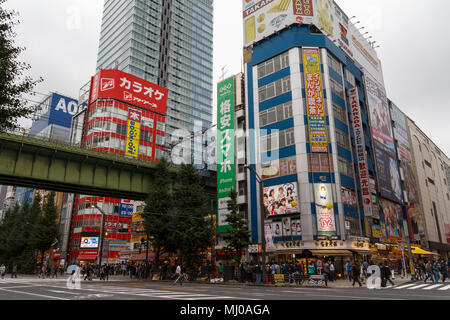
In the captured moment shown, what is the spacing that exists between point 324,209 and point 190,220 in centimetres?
1499

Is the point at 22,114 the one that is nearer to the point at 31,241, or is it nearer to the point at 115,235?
the point at 31,241

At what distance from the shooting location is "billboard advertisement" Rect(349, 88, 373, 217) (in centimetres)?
4088

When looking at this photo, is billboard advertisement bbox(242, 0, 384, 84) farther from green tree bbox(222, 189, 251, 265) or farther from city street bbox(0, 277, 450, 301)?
city street bbox(0, 277, 450, 301)

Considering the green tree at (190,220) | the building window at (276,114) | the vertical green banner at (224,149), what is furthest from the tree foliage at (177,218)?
the building window at (276,114)

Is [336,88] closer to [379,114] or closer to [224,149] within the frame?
[379,114]

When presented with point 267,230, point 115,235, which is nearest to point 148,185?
point 267,230

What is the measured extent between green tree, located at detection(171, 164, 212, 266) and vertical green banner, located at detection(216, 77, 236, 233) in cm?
597

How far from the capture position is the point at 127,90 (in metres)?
78.4

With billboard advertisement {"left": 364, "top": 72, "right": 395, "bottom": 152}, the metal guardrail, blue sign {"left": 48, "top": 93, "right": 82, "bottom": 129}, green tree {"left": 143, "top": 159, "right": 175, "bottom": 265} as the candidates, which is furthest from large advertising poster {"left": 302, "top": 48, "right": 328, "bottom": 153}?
blue sign {"left": 48, "top": 93, "right": 82, "bottom": 129}

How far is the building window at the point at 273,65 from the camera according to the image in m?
43.8

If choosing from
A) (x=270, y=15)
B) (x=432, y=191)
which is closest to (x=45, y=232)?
(x=270, y=15)

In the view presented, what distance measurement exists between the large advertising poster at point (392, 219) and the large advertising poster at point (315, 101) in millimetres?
16571
